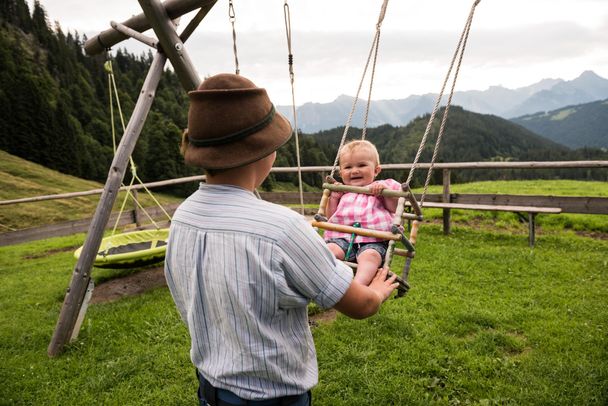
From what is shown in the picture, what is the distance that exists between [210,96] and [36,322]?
18.1ft

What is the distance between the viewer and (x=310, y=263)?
129cm

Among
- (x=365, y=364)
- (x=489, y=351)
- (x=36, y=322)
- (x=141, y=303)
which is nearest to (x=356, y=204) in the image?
(x=365, y=364)

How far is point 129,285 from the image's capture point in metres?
Result: 6.54

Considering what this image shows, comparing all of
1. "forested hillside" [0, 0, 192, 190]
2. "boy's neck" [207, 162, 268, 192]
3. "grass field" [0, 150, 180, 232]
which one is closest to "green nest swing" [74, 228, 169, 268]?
"boy's neck" [207, 162, 268, 192]

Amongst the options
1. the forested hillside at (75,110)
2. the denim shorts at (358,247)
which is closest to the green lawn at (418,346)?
the denim shorts at (358,247)

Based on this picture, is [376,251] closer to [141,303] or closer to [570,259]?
[141,303]

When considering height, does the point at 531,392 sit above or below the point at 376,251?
below

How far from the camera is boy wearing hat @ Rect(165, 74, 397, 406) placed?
127cm

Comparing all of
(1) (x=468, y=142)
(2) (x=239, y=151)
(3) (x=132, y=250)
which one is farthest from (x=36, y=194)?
(1) (x=468, y=142)

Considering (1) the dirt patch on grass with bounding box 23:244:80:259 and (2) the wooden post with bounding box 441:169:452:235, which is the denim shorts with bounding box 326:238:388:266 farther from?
(1) the dirt patch on grass with bounding box 23:244:80:259

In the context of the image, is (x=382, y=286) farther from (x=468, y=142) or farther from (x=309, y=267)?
(x=468, y=142)

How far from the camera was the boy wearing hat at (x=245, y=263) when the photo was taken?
127cm

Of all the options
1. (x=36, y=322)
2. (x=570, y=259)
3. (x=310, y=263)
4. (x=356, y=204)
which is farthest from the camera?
(x=570, y=259)

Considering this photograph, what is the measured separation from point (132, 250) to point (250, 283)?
657 cm
